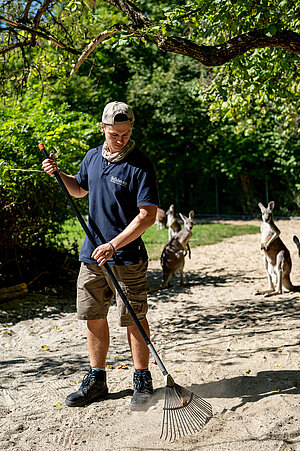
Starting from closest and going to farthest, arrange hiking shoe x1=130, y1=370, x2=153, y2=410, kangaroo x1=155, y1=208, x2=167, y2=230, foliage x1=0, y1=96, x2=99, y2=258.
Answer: hiking shoe x1=130, y1=370, x2=153, y2=410, foliage x1=0, y1=96, x2=99, y2=258, kangaroo x1=155, y1=208, x2=167, y2=230

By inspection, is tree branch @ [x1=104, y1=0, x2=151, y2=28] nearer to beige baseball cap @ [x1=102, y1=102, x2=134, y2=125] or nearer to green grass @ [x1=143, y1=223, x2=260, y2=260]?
beige baseball cap @ [x1=102, y1=102, x2=134, y2=125]

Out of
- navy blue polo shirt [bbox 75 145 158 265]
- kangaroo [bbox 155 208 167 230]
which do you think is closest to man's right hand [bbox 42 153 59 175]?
navy blue polo shirt [bbox 75 145 158 265]

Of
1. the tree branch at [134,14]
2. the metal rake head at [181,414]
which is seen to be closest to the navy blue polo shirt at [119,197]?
the metal rake head at [181,414]

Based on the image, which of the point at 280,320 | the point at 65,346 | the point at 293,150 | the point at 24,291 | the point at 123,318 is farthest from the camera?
the point at 293,150

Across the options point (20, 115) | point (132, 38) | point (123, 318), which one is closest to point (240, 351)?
point (123, 318)

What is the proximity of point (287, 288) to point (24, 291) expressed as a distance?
3.97 meters

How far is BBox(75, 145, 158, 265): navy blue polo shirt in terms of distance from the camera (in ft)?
11.9

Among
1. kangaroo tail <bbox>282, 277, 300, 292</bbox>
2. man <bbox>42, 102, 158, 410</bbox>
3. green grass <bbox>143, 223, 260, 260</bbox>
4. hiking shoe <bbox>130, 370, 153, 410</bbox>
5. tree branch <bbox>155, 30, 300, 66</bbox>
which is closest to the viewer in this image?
man <bbox>42, 102, 158, 410</bbox>

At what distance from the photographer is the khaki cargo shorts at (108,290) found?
3730 millimetres

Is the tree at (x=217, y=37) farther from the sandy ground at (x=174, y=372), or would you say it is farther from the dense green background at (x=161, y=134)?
the sandy ground at (x=174, y=372)

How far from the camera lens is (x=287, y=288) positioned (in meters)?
7.63

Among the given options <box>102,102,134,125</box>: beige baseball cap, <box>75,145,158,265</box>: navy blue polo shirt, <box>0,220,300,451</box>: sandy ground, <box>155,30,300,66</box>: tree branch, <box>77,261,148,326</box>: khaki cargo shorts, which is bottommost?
<box>0,220,300,451</box>: sandy ground

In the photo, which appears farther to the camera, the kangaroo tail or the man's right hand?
the kangaroo tail

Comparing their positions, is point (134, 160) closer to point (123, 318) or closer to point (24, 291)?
point (123, 318)
